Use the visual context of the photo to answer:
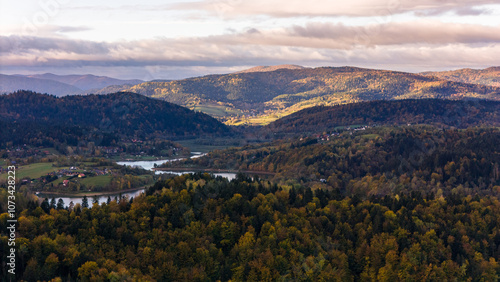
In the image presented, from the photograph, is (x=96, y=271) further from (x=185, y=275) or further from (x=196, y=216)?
(x=196, y=216)

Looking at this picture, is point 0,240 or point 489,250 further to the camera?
point 489,250

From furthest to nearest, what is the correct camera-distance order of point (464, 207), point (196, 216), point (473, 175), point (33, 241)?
point (473, 175) < point (464, 207) < point (196, 216) < point (33, 241)

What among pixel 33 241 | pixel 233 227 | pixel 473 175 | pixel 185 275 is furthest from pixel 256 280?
pixel 473 175

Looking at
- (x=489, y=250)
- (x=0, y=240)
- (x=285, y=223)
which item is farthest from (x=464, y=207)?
(x=0, y=240)

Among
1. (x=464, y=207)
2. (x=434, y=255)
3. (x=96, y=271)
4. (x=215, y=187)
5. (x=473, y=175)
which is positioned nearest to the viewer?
(x=96, y=271)

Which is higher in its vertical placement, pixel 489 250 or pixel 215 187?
pixel 215 187

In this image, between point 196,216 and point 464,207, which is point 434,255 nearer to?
point 464,207
